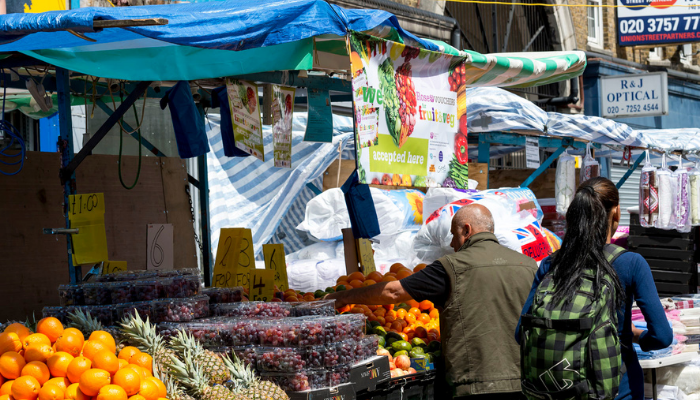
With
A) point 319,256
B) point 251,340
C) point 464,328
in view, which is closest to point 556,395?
point 464,328

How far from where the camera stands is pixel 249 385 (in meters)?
3.42

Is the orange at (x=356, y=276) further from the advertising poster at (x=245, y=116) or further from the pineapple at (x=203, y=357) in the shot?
the pineapple at (x=203, y=357)

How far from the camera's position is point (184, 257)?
21.1ft

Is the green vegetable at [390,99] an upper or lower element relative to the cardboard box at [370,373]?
upper

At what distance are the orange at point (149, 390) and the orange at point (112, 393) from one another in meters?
0.09

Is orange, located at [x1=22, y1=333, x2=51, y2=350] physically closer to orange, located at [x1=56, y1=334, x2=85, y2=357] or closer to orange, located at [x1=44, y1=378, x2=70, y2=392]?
orange, located at [x1=56, y1=334, x2=85, y2=357]

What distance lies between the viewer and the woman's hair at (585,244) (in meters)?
2.99

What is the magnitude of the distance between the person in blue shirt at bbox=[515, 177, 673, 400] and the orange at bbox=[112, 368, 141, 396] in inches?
71.1

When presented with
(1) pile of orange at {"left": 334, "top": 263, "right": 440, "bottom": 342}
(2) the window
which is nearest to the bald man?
(1) pile of orange at {"left": 334, "top": 263, "right": 440, "bottom": 342}

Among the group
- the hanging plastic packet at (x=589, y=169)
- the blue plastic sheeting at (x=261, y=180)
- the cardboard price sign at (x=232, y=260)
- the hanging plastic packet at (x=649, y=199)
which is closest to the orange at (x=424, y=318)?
the cardboard price sign at (x=232, y=260)

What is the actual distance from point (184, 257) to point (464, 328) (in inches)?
132

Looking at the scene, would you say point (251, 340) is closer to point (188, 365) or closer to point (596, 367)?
point (188, 365)

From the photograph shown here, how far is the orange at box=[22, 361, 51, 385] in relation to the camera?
3.20 meters

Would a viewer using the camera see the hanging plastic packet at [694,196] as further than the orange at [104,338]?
Yes
